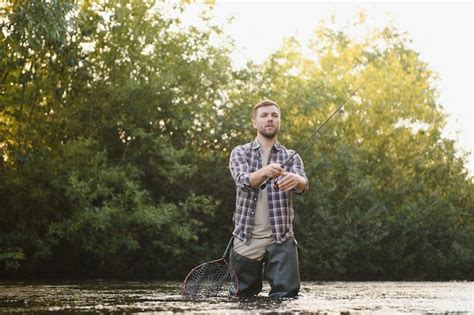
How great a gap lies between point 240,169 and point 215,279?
110 centimetres

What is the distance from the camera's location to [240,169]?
8.51 m

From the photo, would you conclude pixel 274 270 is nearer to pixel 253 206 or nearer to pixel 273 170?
pixel 253 206

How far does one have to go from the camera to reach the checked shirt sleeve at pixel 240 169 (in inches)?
325

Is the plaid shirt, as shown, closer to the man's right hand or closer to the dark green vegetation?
the man's right hand

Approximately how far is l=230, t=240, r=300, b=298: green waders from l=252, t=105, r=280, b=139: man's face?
99 cm

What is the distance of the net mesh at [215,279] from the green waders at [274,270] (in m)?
0.07

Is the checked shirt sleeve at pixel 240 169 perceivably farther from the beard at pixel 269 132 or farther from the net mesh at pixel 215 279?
the net mesh at pixel 215 279

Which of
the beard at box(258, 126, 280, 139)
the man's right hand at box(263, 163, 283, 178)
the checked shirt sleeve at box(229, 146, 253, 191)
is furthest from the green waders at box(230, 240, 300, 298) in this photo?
the beard at box(258, 126, 280, 139)

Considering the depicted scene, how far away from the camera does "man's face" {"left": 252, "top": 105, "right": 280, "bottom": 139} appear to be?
8.56 metres

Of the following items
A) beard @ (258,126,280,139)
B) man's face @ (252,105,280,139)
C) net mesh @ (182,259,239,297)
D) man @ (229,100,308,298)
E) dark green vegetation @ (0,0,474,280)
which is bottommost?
net mesh @ (182,259,239,297)

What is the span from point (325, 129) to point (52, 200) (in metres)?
11.3

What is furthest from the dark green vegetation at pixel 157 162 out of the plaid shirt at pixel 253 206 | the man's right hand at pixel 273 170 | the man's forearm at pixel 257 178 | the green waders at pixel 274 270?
the man's right hand at pixel 273 170

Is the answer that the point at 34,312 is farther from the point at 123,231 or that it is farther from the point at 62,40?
the point at 123,231

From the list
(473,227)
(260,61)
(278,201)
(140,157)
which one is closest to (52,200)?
(140,157)
